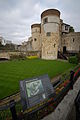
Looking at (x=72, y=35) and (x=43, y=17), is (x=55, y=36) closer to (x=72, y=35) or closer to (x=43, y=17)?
(x=43, y=17)

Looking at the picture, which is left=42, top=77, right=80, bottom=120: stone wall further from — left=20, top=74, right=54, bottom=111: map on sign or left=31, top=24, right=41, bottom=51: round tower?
left=31, top=24, right=41, bottom=51: round tower

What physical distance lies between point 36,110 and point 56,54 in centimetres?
2012

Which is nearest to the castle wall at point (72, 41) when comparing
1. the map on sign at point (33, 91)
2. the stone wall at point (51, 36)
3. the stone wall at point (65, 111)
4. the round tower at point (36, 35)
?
the stone wall at point (51, 36)

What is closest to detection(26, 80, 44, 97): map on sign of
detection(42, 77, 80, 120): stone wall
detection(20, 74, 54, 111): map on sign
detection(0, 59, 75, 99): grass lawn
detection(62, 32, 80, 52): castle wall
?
detection(20, 74, 54, 111): map on sign

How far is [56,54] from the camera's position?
21.2m

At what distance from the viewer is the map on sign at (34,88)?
1.91 metres

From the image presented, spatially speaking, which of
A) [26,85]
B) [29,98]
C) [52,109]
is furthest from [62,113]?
[26,85]

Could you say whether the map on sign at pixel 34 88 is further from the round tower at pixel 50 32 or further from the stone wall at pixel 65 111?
the round tower at pixel 50 32

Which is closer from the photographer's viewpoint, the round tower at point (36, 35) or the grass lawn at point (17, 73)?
the grass lawn at point (17, 73)

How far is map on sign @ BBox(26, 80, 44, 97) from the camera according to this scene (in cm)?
191

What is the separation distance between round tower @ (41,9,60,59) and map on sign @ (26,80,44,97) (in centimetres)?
1908

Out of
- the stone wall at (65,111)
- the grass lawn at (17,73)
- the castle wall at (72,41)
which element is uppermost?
the castle wall at (72,41)

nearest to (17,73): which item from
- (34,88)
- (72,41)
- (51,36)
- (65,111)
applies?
(34,88)

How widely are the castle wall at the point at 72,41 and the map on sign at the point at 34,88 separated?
2523 cm
